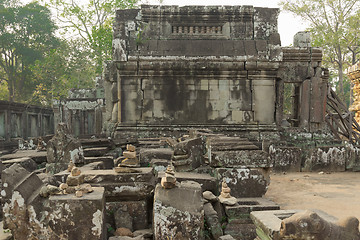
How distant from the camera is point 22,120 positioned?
47.1 ft

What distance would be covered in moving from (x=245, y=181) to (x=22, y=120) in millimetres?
13875

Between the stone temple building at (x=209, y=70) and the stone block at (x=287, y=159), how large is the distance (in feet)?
3.69

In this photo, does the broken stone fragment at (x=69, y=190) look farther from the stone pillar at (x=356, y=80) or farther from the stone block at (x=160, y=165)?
the stone pillar at (x=356, y=80)

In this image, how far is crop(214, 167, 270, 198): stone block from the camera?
11.8ft

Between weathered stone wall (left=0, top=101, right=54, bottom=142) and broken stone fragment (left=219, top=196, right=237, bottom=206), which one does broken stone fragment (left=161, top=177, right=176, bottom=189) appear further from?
weathered stone wall (left=0, top=101, right=54, bottom=142)

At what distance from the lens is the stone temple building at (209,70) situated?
8055mm

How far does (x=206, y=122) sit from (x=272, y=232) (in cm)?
624

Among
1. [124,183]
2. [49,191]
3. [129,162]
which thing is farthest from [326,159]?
[49,191]

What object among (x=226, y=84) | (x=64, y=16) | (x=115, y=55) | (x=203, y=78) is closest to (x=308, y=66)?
(x=226, y=84)

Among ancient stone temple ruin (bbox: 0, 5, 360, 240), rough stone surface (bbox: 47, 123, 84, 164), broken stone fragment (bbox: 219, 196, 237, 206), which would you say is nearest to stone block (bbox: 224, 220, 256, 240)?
broken stone fragment (bbox: 219, 196, 237, 206)

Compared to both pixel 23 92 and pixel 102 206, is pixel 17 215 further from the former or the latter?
pixel 23 92

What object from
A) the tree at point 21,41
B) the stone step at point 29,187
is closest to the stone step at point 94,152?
the stone step at point 29,187

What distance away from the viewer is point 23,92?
89.0 ft

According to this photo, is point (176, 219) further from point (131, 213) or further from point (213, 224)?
point (131, 213)
